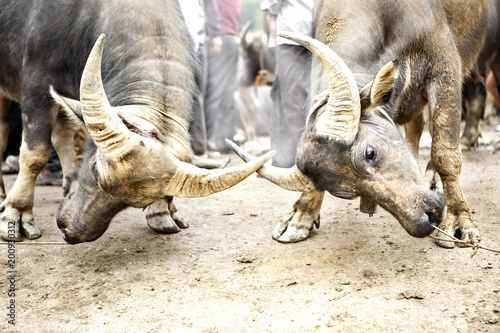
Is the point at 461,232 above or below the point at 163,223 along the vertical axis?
above

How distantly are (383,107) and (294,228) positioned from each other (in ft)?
3.89

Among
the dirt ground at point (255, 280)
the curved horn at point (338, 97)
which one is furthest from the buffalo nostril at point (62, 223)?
the curved horn at point (338, 97)

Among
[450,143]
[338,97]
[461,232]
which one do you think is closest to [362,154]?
[338,97]

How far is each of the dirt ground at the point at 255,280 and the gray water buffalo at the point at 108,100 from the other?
13.5 inches

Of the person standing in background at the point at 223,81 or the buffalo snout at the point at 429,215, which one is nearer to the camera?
the buffalo snout at the point at 429,215

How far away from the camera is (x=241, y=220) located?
4609 mm

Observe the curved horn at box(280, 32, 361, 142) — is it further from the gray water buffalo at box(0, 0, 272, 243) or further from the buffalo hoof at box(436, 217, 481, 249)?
the buffalo hoof at box(436, 217, 481, 249)

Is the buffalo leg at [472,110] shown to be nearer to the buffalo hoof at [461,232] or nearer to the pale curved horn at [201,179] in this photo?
the buffalo hoof at [461,232]

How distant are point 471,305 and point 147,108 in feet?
7.03

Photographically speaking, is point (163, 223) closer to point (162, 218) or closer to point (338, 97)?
point (162, 218)

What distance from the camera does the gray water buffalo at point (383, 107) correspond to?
3057 mm

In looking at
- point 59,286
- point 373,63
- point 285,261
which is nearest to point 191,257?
point 285,261

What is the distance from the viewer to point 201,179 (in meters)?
3.07

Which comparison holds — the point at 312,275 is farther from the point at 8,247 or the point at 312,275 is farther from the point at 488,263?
the point at 8,247
